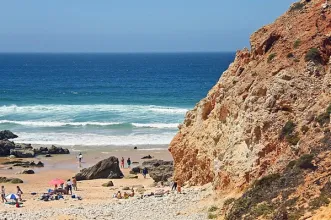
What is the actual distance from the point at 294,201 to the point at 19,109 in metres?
61.2

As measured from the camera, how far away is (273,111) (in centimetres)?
1950

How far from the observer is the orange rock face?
18703mm

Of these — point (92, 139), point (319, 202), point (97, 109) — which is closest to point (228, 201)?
point (319, 202)

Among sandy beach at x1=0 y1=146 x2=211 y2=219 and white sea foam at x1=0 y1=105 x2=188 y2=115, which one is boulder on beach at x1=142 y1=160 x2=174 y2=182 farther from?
white sea foam at x1=0 y1=105 x2=188 y2=115

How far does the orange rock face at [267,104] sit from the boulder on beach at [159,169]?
8.05 m

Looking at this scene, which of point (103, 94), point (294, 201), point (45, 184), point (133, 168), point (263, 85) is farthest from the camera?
point (103, 94)

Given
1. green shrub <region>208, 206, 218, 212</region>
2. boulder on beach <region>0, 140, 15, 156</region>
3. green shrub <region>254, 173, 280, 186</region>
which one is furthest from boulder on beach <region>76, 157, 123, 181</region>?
green shrub <region>254, 173, 280, 186</region>

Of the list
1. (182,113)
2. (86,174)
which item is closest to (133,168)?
(86,174)

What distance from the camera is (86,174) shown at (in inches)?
1380

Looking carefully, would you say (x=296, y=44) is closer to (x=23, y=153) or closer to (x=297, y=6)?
(x=297, y=6)

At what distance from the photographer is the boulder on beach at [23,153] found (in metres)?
43.8

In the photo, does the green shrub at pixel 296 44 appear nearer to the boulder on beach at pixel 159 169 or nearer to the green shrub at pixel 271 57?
the green shrub at pixel 271 57

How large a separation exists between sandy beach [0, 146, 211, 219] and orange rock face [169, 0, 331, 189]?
2134mm

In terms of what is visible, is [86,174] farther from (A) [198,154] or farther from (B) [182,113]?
(B) [182,113]
